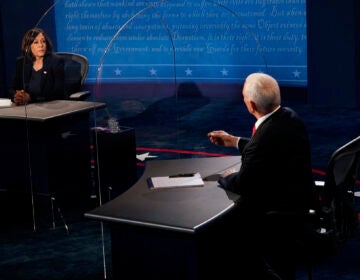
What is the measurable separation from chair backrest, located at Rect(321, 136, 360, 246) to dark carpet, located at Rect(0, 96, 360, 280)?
2.28 ft

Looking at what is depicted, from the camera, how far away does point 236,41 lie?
9961 millimetres

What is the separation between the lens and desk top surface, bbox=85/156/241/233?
3.41 metres

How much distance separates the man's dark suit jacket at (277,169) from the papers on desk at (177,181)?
1.06 ft

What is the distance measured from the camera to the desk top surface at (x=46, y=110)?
223 inches

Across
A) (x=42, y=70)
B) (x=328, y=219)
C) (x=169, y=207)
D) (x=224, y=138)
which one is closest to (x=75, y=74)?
(x=42, y=70)

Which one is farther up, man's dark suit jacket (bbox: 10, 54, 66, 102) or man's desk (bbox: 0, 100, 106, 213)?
man's dark suit jacket (bbox: 10, 54, 66, 102)

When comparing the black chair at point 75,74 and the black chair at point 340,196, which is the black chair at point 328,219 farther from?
the black chair at point 75,74

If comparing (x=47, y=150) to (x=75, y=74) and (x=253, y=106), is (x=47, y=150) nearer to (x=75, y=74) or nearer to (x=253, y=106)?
(x=75, y=74)

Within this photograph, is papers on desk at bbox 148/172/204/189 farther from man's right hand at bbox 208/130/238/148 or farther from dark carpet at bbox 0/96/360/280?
dark carpet at bbox 0/96/360/280

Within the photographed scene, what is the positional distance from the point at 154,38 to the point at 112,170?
4647mm

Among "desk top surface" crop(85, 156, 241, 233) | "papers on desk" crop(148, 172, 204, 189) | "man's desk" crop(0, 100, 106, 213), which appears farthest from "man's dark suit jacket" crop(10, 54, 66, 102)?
"papers on desk" crop(148, 172, 204, 189)

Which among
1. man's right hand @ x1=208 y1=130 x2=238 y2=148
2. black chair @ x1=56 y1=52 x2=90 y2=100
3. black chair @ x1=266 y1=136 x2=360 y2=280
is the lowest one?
black chair @ x1=266 y1=136 x2=360 y2=280

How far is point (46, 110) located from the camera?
5898mm

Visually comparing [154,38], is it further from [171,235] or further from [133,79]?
[171,235]
